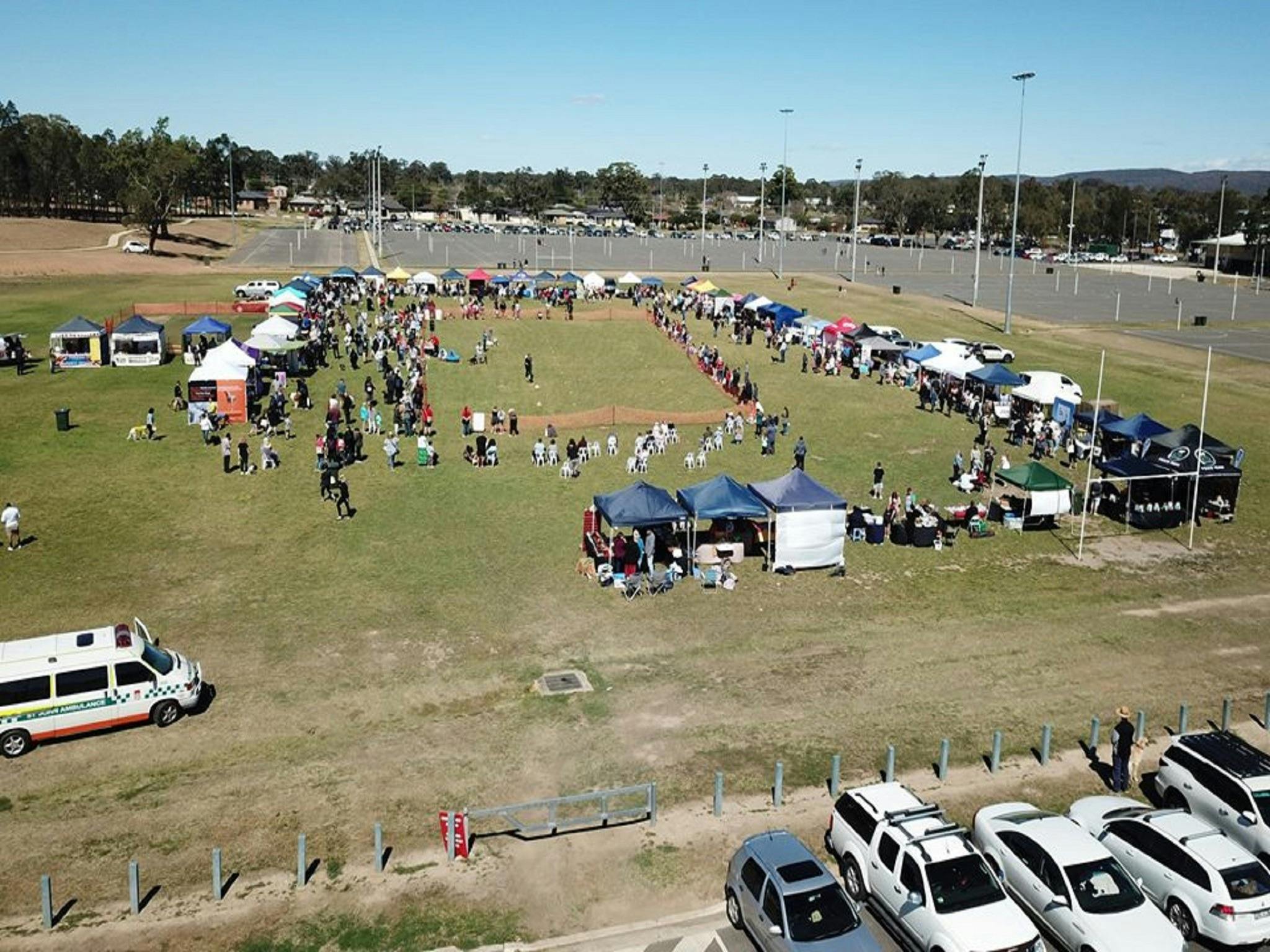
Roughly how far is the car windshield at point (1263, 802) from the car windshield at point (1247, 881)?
1595mm

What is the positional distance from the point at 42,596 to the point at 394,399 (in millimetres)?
20736

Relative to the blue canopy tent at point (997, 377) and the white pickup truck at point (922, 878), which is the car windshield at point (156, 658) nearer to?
the white pickup truck at point (922, 878)

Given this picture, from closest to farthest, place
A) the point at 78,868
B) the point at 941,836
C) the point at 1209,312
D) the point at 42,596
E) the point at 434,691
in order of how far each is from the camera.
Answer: the point at 941,836, the point at 78,868, the point at 434,691, the point at 42,596, the point at 1209,312

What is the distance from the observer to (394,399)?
42750mm

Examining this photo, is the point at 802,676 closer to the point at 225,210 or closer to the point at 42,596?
the point at 42,596

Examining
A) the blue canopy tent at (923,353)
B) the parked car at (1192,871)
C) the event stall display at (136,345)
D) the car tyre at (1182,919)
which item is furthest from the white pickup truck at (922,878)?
the event stall display at (136,345)

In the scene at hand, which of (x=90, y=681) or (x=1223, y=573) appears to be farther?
(x=1223, y=573)

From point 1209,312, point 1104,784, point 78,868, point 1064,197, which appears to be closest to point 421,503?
point 78,868

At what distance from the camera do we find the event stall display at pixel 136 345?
160 feet

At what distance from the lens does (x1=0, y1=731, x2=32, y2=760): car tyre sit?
1680 cm

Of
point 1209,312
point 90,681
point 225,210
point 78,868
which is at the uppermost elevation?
point 225,210

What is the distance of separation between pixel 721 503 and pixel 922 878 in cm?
1406

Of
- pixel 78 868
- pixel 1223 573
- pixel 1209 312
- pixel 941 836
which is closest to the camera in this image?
pixel 941 836

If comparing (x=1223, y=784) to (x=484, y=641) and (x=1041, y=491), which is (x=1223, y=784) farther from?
(x=1041, y=491)
